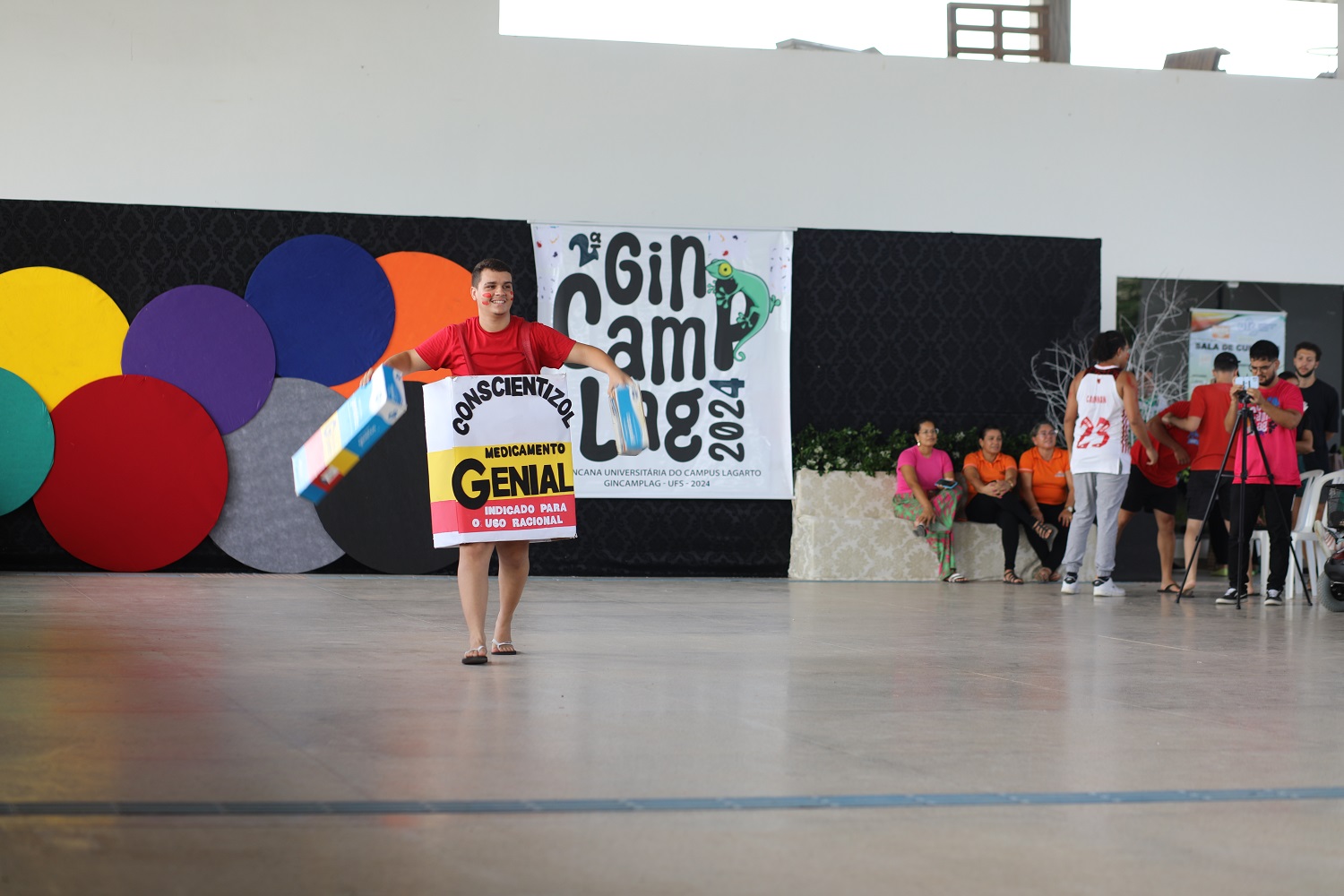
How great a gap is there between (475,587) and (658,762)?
174 centimetres

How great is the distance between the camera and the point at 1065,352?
9305mm

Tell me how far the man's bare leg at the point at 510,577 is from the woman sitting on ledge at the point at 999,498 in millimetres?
4932

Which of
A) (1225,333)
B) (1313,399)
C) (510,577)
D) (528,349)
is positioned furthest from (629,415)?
(1225,333)

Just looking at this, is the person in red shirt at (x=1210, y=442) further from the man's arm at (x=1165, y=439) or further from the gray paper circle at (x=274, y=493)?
the gray paper circle at (x=274, y=493)

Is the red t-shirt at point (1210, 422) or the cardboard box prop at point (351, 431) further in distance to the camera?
the red t-shirt at point (1210, 422)

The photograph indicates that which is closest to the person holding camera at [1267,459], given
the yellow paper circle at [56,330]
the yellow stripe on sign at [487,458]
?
the yellow stripe on sign at [487,458]

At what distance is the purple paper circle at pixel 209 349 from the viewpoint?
27.2 ft

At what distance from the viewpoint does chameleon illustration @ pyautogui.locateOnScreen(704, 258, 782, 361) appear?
8.85 m

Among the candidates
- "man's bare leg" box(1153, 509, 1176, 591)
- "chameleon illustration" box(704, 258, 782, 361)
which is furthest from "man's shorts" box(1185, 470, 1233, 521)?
Answer: "chameleon illustration" box(704, 258, 782, 361)

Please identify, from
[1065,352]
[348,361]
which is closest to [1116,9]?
[1065,352]

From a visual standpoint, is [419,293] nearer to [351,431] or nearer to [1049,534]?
[1049,534]

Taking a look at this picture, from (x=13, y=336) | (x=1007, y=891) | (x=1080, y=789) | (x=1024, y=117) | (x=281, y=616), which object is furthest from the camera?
(x=1024, y=117)

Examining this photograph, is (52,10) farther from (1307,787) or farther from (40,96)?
(1307,787)

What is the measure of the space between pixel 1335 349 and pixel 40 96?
28.3 ft
